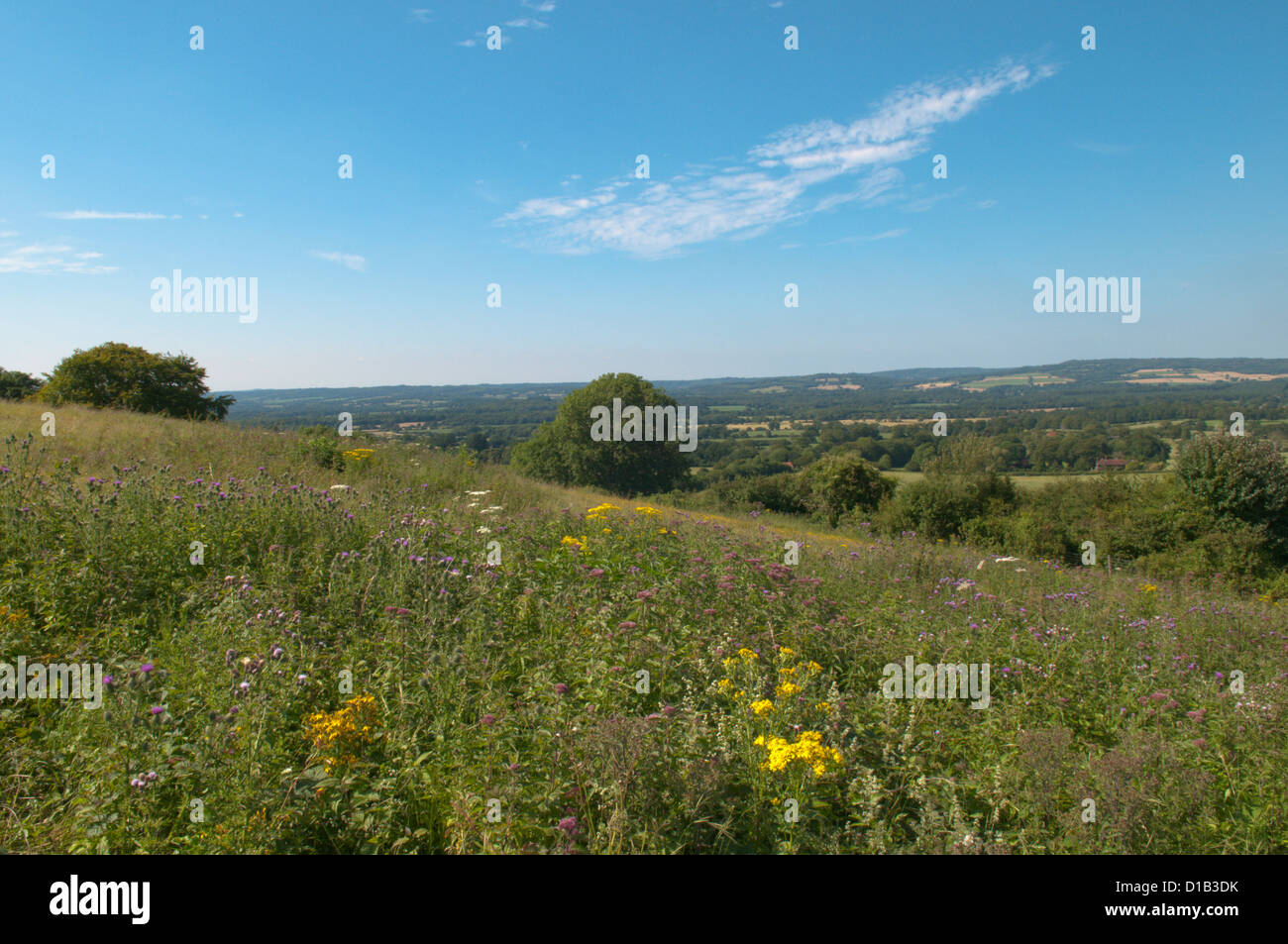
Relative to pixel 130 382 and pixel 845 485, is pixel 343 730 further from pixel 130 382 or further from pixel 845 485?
pixel 845 485

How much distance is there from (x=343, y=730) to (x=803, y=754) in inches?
Answer: 86.1

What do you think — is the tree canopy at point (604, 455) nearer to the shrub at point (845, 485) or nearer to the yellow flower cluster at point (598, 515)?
the shrub at point (845, 485)

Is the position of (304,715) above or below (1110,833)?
above

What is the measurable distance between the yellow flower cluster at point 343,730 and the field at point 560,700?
1 cm

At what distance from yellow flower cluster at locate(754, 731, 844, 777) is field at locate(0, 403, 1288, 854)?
0.05ft

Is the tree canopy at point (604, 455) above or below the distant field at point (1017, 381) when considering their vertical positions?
below

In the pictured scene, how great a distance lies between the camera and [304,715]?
3.24m

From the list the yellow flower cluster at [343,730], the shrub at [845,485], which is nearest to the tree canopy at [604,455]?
the shrub at [845,485]

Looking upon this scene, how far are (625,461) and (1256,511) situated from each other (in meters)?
32.0

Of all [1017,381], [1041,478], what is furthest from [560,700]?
[1017,381]

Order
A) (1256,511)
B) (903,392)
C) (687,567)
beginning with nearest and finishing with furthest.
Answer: (687,567) < (1256,511) < (903,392)

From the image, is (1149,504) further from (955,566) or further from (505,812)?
(505,812)

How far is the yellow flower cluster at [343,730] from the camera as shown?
282cm
